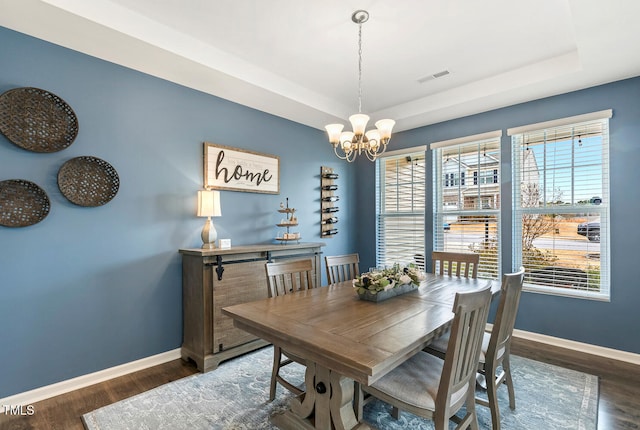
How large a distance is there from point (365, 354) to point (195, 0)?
8.35 feet

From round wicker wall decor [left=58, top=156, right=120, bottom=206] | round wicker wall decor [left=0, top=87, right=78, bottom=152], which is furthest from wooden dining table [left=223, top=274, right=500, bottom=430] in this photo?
round wicker wall decor [left=0, top=87, right=78, bottom=152]

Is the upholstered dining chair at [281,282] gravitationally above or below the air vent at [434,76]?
below

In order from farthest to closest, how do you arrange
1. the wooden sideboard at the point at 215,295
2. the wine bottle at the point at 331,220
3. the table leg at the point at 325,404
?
1. the wine bottle at the point at 331,220
2. the wooden sideboard at the point at 215,295
3. the table leg at the point at 325,404

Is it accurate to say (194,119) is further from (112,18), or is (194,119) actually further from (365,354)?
(365,354)

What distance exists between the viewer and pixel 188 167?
10.2ft

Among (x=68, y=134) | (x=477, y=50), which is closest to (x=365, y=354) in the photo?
(x=68, y=134)

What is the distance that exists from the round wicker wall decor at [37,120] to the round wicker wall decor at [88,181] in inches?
6.6

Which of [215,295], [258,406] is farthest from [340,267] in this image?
[258,406]

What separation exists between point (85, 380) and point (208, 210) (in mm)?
1680

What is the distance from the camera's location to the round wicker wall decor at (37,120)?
84.3 inches

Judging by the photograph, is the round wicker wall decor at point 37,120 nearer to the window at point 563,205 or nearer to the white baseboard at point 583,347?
the window at point 563,205

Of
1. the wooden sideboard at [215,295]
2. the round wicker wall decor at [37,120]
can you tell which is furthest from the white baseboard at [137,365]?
the round wicker wall decor at [37,120]

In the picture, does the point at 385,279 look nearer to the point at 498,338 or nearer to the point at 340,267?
the point at 498,338

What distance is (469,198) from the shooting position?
13.0ft
